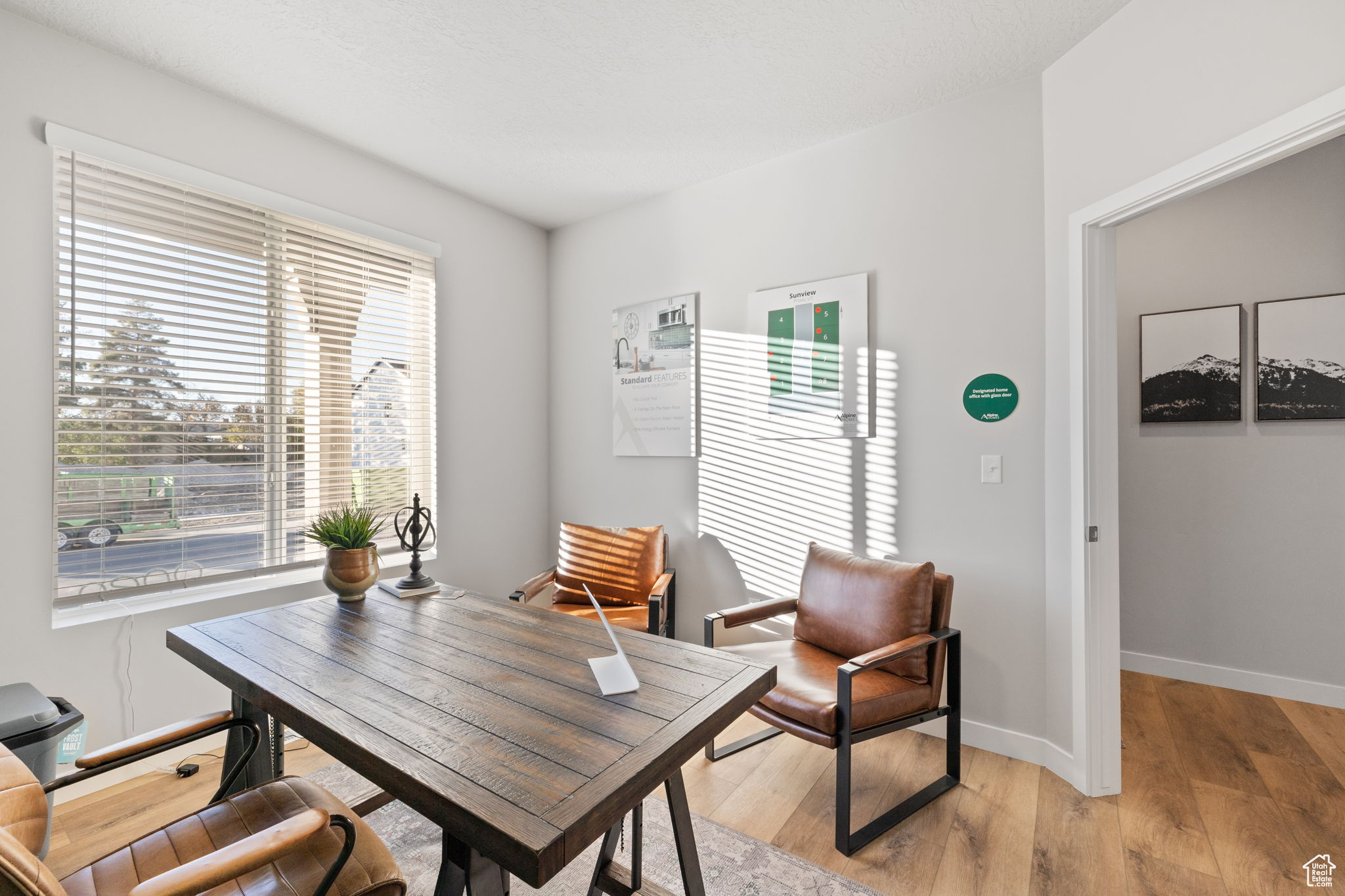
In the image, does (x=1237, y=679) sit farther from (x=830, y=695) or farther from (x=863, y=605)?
(x=830, y=695)

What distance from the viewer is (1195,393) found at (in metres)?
3.04

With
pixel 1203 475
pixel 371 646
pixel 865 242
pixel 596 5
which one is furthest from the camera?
pixel 1203 475

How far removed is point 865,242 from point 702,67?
1067 millimetres

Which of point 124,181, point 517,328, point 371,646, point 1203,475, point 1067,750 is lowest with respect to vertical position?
point 1067,750

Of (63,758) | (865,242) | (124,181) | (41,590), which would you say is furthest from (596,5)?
(63,758)

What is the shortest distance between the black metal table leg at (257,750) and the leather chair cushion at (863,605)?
6.31 ft

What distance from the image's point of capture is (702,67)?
7.54 ft

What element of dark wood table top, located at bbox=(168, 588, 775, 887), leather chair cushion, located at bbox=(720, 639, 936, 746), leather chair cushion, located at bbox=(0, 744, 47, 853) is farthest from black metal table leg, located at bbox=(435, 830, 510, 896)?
leather chair cushion, located at bbox=(720, 639, 936, 746)

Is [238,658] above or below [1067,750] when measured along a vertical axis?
above

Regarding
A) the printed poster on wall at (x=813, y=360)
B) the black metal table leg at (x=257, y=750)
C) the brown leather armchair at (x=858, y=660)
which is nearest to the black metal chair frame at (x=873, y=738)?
the brown leather armchair at (x=858, y=660)

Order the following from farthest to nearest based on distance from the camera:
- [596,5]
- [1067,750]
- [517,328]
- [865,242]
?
[517,328] → [865,242] → [1067,750] → [596,5]

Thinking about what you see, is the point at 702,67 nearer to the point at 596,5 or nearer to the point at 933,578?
the point at 596,5

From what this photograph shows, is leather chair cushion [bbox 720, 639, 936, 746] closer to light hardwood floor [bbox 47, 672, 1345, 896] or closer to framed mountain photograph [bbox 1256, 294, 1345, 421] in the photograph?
light hardwood floor [bbox 47, 672, 1345, 896]

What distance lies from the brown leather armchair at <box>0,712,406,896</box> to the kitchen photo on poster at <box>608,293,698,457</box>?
2.35m
